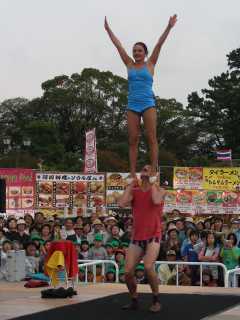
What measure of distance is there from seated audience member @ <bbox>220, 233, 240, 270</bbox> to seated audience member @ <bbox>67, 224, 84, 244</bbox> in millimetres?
2867

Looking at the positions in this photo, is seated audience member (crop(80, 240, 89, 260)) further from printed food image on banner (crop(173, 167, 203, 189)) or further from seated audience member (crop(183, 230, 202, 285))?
printed food image on banner (crop(173, 167, 203, 189))

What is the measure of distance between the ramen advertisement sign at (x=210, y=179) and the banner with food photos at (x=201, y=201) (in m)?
0.42

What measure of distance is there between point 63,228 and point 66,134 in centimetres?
6018

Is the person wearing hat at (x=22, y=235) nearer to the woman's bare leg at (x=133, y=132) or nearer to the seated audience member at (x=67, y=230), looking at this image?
the seated audience member at (x=67, y=230)

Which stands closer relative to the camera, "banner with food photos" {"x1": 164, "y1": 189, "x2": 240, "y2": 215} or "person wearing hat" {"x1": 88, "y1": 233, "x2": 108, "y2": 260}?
"person wearing hat" {"x1": 88, "y1": 233, "x2": 108, "y2": 260}

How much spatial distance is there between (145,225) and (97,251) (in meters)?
4.74

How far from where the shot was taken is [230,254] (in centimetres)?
1152

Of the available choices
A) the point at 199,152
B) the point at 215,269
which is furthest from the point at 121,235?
the point at 199,152

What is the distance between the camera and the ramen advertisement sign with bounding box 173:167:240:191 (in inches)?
875

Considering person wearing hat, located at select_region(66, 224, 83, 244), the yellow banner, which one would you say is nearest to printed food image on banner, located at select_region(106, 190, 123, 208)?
the yellow banner

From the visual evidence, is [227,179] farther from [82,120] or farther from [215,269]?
[82,120]

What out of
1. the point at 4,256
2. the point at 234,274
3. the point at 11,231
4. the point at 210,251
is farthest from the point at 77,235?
the point at 234,274

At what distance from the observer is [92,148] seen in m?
23.3

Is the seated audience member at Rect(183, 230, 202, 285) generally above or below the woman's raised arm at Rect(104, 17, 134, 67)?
below
